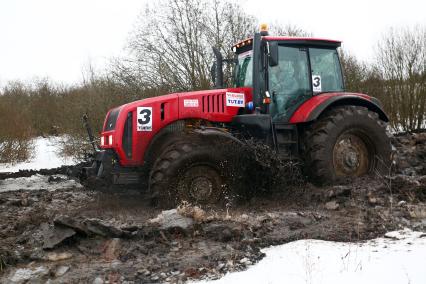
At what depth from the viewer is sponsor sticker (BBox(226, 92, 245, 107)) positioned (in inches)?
276

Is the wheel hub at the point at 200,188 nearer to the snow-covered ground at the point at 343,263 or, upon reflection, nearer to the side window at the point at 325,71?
the snow-covered ground at the point at 343,263

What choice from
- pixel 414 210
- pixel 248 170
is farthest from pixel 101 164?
pixel 414 210

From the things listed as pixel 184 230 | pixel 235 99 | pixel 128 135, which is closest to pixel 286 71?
pixel 235 99

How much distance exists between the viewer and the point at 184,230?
489cm

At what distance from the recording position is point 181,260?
431cm

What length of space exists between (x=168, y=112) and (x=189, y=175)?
1.01 metres

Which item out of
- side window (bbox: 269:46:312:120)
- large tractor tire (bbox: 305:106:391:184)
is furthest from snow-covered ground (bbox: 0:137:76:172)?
large tractor tire (bbox: 305:106:391:184)

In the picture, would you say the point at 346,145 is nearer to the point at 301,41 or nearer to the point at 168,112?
the point at 301,41

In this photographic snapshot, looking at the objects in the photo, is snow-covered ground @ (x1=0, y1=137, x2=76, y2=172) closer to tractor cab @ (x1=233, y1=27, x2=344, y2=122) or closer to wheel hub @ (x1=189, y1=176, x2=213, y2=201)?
tractor cab @ (x1=233, y1=27, x2=344, y2=122)

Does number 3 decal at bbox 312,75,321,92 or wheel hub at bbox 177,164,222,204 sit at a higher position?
number 3 decal at bbox 312,75,321,92

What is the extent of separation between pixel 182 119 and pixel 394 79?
13.6m

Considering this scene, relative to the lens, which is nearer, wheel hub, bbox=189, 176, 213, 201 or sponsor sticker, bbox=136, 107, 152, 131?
wheel hub, bbox=189, 176, 213, 201

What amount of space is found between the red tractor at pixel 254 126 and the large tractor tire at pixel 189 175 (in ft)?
0.04

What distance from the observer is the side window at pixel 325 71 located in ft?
24.4
